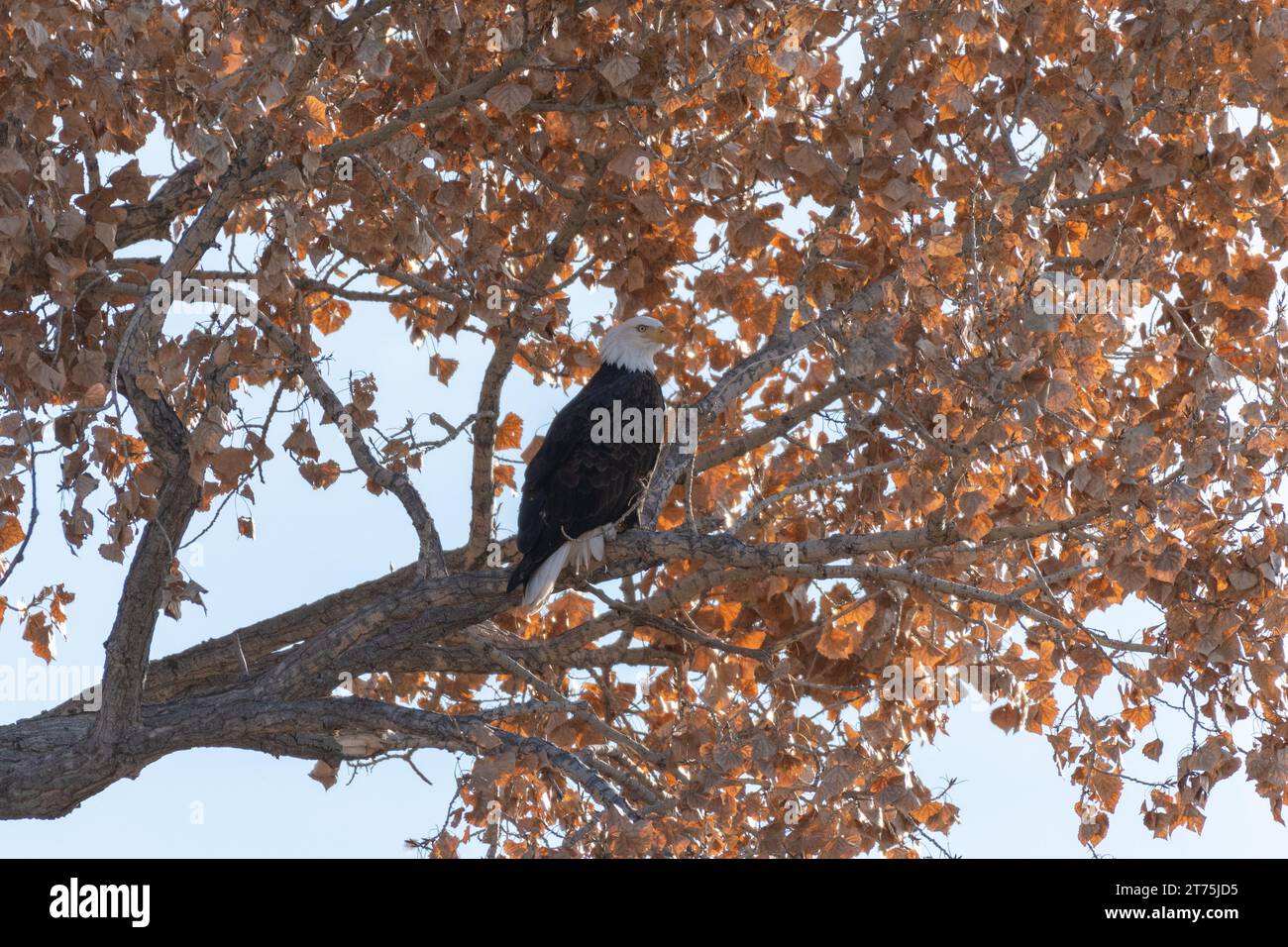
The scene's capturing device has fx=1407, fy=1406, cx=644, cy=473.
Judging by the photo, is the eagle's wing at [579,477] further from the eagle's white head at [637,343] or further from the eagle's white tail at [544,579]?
the eagle's white head at [637,343]

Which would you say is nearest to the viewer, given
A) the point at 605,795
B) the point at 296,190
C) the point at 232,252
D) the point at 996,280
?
the point at 605,795

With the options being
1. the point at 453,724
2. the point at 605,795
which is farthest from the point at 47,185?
the point at 605,795

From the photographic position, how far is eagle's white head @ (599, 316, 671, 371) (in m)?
7.44

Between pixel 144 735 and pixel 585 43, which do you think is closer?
pixel 144 735

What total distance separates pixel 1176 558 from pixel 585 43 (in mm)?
3610

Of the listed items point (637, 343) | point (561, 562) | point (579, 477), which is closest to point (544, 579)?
point (561, 562)

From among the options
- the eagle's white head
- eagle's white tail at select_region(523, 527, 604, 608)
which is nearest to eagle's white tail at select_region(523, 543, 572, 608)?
eagle's white tail at select_region(523, 527, 604, 608)

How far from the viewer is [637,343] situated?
7.49 metres

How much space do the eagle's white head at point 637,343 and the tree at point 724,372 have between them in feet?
0.91

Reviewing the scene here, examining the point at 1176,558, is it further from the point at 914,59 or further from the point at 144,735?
the point at 144,735

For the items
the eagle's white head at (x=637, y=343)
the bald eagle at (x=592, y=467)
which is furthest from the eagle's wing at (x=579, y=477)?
the eagle's white head at (x=637, y=343)

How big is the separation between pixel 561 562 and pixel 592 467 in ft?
1.99

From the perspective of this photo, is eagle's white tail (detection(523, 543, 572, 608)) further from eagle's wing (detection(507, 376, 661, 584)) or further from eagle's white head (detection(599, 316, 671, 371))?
eagle's white head (detection(599, 316, 671, 371))

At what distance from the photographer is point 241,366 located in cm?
615
